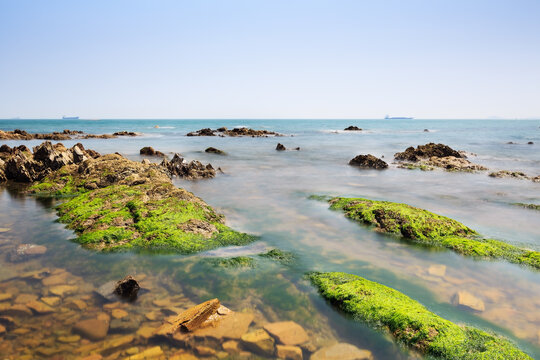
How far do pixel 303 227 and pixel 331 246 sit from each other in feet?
6.33

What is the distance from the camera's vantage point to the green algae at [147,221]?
969 centimetres

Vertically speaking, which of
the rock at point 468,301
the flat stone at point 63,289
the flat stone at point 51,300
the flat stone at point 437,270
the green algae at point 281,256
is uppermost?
the flat stone at point 63,289

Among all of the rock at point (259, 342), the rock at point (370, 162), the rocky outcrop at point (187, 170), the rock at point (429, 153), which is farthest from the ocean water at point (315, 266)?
the rock at point (429, 153)

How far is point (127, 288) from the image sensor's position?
23.3 ft

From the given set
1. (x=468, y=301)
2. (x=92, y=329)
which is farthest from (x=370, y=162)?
(x=92, y=329)

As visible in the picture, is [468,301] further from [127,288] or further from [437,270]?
[127,288]

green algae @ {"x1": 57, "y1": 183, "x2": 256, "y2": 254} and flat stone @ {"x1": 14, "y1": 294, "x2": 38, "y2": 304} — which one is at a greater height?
green algae @ {"x1": 57, "y1": 183, "x2": 256, "y2": 254}

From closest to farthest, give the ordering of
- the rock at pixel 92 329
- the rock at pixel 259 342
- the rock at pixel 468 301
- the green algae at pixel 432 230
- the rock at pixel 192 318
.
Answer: the rock at pixel 259 342 → the rock at pixel 92 329 → the rock at pixel 192 318 → the rock at pixel 468 301 → the green algae at pixel 432 230

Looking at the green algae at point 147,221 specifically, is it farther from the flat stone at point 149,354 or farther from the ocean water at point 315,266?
the flat stone at point 149,354

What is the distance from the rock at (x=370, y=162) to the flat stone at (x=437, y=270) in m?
20.0

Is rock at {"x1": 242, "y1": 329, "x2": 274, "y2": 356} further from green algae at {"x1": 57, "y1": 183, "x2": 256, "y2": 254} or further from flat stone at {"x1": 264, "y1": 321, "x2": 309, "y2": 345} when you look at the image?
green algae at {"x1": 57, "y1": 183, "x2": 256, "y2": 254}

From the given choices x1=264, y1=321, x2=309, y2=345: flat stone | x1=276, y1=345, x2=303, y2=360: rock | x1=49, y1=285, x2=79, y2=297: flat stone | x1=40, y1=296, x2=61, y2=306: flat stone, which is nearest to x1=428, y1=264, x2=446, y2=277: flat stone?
x1=264, y1=321, x2=309, y2=345: flat stone

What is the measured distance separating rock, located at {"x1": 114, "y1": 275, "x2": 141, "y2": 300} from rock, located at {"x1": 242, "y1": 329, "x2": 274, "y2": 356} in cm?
279

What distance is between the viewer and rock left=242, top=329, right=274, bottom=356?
560cm
